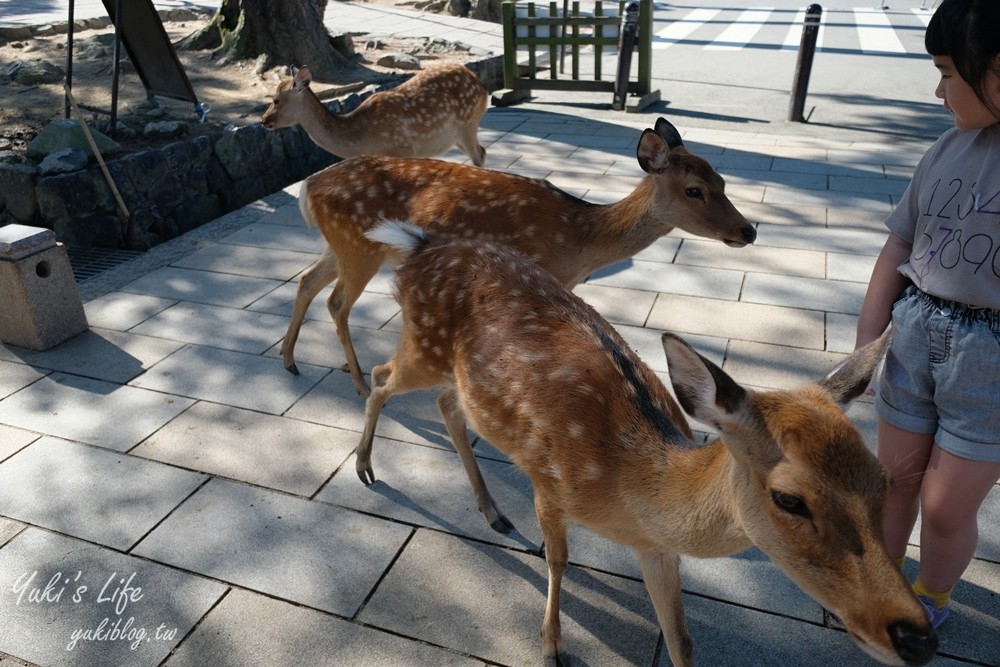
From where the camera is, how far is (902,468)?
7.47 ft

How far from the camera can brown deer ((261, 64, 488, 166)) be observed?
19.9ft

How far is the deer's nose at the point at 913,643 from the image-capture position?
147 centimetres

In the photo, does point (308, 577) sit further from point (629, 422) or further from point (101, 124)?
point (101, 124)

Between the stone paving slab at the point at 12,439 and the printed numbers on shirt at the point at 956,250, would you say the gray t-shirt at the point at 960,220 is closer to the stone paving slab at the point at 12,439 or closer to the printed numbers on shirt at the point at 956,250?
the printed numbers on shirt at the point at 956,250

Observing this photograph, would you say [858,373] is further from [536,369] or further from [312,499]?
[312,499]

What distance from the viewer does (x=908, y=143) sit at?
8.02 metres

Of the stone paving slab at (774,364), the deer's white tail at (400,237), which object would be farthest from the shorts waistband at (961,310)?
the deer's white tail at (400,237)

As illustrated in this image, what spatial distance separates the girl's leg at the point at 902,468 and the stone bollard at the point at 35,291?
13.4 ft

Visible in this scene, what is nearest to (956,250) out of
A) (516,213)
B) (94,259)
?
(516,213)

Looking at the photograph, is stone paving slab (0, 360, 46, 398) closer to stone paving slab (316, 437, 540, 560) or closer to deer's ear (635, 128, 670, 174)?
stone paving slab (316, 437, 540, 560)

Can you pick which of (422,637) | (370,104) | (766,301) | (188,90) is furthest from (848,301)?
(188,90)

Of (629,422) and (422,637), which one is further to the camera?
(422,637)

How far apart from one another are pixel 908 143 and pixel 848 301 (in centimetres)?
434

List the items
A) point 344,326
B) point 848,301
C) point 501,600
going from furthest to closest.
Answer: point 848,301 < point 344,326 < point 501,600
